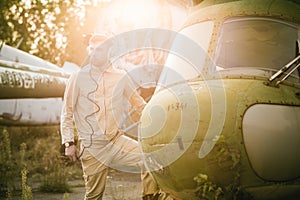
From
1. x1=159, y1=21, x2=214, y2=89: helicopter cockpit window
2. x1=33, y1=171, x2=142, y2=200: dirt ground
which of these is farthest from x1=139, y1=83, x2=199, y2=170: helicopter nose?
x1=33, y1=171, x2=142, y2=200: dirt ground

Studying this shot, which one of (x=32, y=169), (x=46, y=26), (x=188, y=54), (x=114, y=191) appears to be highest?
(x=46, y=26)

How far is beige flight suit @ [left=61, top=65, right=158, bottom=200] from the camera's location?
17.1ft

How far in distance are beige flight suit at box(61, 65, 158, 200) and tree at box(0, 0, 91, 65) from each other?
1506 cm

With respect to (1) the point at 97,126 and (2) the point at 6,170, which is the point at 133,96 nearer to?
(1) the point at 97,126

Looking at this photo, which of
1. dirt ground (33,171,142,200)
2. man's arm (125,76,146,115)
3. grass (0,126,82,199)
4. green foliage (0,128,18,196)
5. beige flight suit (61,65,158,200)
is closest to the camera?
beige flight suit (61,65,158,200)

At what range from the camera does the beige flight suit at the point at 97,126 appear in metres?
5.22

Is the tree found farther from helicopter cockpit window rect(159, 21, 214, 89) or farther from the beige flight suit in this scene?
helicopter cockpit window rect(159, 21, 214, 89)

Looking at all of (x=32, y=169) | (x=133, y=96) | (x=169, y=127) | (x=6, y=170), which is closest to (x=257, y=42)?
(x=169, y=127)

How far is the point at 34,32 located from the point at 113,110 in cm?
1868

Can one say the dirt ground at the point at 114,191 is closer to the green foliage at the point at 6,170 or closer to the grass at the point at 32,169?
the grass at the point at 32,169

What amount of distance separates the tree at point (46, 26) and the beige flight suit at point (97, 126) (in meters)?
15.1

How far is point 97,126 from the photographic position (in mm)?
5285

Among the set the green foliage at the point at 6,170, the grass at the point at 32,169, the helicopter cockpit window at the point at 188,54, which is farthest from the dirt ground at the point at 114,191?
the helicopter cockpit window at the point at 188,54

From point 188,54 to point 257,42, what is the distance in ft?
2.09
